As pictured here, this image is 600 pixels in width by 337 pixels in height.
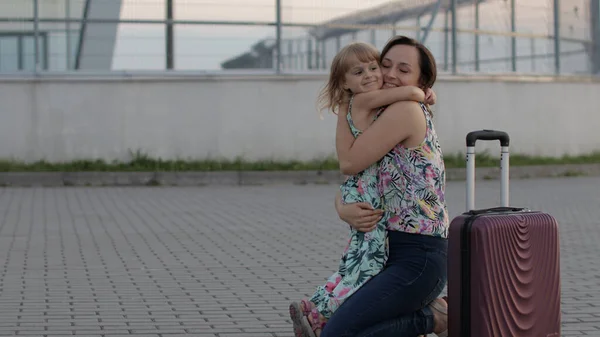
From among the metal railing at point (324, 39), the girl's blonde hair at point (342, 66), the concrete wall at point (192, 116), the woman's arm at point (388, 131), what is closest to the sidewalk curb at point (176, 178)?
the concrete wall at point (192, 116)

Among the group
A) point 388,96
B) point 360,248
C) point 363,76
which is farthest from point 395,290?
point 363,76

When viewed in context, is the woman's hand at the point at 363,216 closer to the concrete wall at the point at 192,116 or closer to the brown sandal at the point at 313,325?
the brown sandal at the point at 313,325

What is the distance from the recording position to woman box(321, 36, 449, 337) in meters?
4.42

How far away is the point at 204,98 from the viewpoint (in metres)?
17.8

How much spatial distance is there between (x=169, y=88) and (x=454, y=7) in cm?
555

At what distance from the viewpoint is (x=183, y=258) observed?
865cm

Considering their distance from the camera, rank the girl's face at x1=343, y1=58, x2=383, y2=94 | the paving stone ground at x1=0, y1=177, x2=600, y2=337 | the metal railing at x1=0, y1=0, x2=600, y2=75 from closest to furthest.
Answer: the girl's face at x1=343, y1=58, x2=383, y2=94 → the paving stone ground at x1=0, y1=177, x2=600, y2=337 → the metal railing at x1=0, y1=0, x2=600, y2=75

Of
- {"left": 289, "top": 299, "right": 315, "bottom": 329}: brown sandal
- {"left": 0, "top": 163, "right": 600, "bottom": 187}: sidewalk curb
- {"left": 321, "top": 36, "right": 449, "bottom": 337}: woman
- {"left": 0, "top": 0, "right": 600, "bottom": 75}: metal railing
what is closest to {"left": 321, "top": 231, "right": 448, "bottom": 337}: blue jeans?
{"left": 321, "top": 36, "right": 449, "bottom": 337}: woman

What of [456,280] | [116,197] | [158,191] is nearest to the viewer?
[456,280]

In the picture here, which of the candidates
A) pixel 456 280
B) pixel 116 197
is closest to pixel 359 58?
pixel 456 280

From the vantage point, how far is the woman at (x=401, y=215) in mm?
4422

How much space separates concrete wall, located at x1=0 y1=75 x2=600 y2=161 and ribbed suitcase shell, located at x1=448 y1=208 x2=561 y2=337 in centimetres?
1339

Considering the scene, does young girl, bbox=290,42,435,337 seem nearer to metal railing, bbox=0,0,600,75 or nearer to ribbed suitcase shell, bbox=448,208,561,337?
ribbed suitcase shell, bbox=448,208,561,337

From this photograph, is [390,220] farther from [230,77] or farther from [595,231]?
[230,77]
